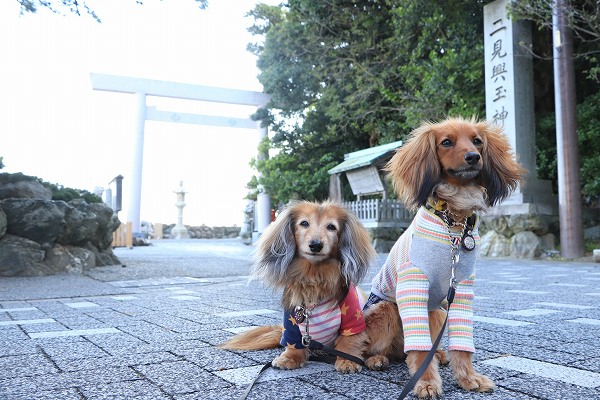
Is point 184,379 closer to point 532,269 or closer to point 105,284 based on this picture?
point 105,284

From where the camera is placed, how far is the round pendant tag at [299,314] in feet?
7.49

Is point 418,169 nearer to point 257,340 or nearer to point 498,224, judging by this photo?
point 257,340

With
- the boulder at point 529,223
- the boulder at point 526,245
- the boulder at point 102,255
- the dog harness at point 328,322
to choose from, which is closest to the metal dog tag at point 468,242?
the dog harness at point 328,322

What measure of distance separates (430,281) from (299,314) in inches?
25.8

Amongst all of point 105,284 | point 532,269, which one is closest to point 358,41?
point 532,269

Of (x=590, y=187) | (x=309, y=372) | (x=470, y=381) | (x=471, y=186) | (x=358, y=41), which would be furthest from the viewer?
(x=358, y=41)

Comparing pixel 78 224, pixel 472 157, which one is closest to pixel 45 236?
pixel 78 224

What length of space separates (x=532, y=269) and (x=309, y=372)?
651 centimetres

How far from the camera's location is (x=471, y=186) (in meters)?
2.05

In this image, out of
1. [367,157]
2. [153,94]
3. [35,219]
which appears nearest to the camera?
[35,219]

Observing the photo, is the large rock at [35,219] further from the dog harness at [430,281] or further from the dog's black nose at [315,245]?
the dog harness at [430,281]

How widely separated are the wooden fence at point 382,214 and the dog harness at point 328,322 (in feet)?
33.3

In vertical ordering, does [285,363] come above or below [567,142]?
below

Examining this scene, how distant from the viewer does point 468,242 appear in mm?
1972
